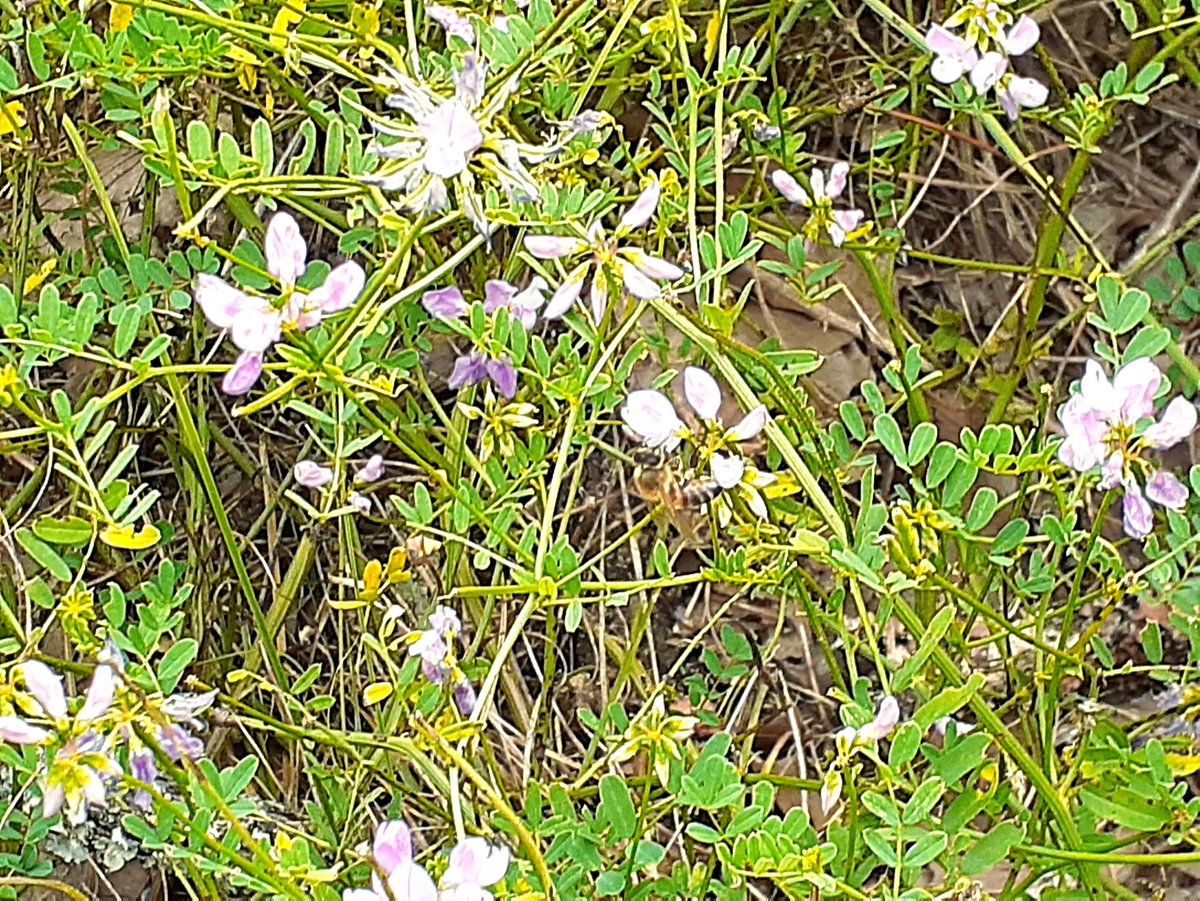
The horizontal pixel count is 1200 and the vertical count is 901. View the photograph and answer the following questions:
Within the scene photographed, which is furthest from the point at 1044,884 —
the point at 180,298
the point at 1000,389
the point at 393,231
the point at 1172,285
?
the point at 180,298

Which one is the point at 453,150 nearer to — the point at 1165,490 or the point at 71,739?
the point at 71,739

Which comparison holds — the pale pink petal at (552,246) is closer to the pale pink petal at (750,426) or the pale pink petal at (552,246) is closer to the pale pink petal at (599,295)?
the pale pink petal at (599,295)

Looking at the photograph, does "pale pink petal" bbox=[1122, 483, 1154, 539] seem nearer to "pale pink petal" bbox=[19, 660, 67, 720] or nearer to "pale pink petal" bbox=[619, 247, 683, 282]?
"pale pink petal" bbox=[619, 247, 683, 282]

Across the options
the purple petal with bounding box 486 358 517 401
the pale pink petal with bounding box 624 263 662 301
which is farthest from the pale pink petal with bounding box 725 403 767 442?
the purple petal with bounding box 486 358 517 401

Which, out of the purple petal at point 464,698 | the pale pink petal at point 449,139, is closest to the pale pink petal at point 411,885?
the purple petal at point 464,698

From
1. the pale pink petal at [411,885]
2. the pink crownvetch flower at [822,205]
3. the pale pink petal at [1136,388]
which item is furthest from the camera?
the pink crownvetch flower at [822,205]

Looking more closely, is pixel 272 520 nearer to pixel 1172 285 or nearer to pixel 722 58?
pixel 722 58
